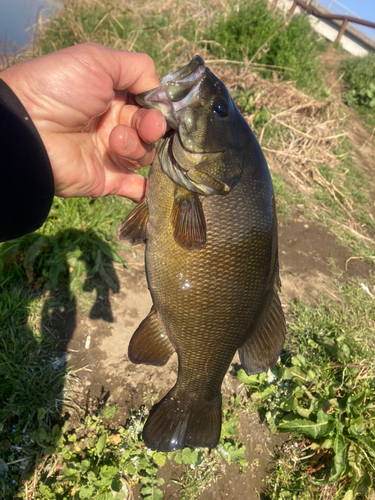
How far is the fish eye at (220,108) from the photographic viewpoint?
60.3 inches

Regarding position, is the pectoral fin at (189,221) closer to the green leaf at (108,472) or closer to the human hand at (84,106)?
the human hand at (84,106)

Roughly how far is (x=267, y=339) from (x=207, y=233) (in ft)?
2.26

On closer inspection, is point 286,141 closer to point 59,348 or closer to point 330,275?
point 330,275

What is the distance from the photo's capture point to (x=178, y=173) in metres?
1.57

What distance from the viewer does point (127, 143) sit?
5.68 ft

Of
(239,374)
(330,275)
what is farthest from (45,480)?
(330,275)

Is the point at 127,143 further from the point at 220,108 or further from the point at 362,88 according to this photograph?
the point at 362,88

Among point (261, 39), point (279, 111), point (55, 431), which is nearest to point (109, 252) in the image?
point (55, 431)

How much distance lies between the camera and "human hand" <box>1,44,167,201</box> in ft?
5.40

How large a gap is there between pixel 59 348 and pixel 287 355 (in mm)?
1978

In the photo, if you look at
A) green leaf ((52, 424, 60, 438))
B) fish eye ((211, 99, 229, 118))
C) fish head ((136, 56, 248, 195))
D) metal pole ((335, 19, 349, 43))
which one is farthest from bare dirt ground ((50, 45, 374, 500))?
metal pole ((335, 19, 349, 43))

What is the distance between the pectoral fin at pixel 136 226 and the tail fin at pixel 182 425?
0.92 m

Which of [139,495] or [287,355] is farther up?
[287,355]

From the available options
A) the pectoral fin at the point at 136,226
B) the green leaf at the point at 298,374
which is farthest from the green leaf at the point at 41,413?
the green leaf at the point at 298,374
